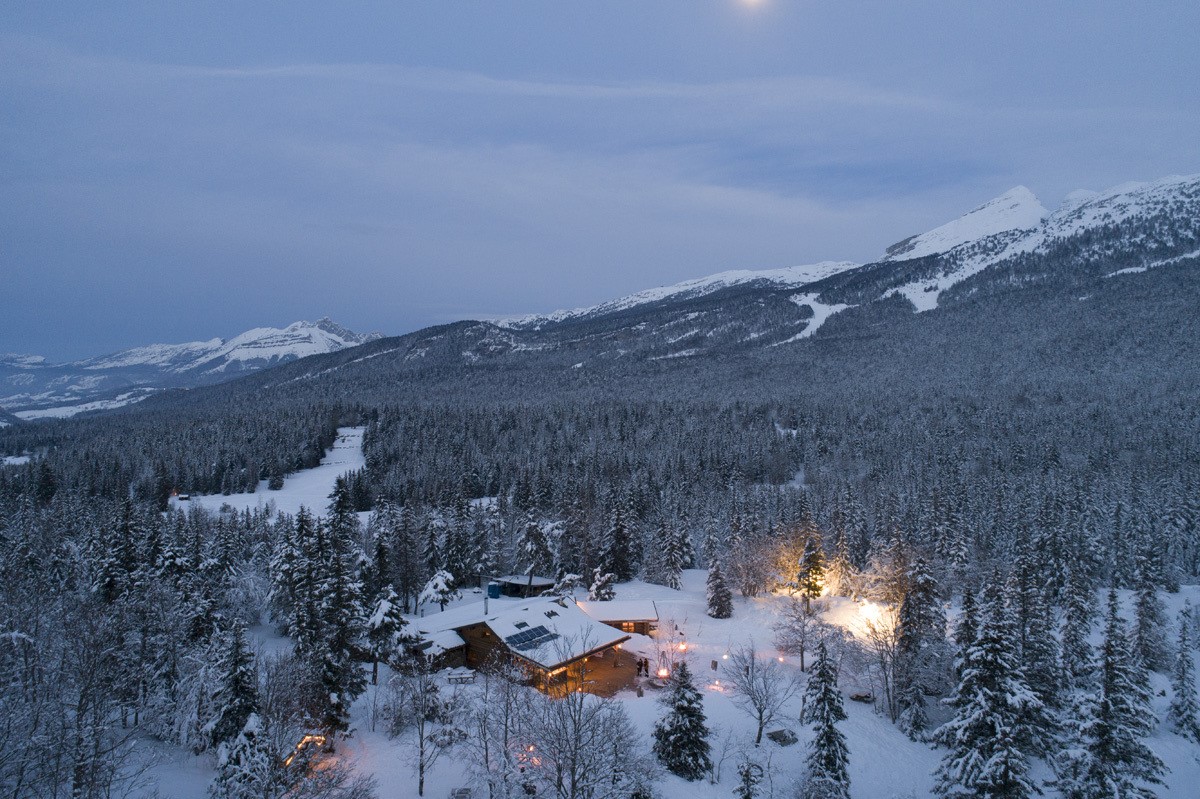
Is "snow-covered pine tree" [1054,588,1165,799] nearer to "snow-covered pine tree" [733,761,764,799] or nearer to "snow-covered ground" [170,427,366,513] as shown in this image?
"snow-covered pine tree" [733,761,764,799]

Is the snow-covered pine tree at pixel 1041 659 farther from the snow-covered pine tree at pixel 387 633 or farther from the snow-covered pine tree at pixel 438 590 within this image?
the snow-covered pine tree at pixel 438 590

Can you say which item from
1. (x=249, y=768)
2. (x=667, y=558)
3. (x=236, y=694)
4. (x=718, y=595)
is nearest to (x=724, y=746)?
(x=718, y=595)

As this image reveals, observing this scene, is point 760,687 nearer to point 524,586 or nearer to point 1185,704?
point 1185,704

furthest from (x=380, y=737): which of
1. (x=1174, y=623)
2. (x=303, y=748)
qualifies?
(x=1174, y=623)

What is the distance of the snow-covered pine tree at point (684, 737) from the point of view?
27312 millimetres

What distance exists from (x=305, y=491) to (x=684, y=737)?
112744 mm

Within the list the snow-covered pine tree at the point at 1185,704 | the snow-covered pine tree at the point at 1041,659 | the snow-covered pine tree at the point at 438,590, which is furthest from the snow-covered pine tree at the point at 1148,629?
the snow-covered pine tree at the point at 438,590

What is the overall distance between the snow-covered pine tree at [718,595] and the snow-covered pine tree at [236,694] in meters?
36.6

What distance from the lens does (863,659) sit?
131 feet

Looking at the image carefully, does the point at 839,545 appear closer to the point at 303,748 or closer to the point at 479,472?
the point at 303,748

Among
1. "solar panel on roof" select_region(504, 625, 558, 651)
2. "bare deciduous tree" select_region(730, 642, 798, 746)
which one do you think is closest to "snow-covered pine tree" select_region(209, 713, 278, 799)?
"solar panel on roof" select_region(504, 625, 558, 651)

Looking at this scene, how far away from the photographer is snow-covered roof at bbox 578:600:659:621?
149ft

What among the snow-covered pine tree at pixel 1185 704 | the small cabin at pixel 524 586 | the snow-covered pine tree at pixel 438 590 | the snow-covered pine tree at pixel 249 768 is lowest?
the snow-covered pine tree at pixel 1185 704

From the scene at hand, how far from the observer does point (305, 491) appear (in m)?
120
